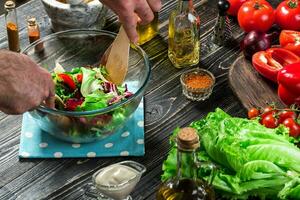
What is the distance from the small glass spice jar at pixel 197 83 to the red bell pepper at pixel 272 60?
155 millimetres

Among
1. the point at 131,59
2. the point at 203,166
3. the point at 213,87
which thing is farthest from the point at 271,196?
the point at 131,59

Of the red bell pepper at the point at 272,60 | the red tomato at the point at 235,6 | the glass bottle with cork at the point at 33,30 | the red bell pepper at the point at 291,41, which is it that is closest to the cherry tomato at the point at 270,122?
the red bell pepper at the point at 272,60

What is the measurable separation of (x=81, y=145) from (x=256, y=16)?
0.72 m

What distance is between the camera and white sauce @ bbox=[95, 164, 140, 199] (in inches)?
50.6

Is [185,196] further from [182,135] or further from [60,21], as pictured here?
[60,21]

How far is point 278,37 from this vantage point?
6.32 feet

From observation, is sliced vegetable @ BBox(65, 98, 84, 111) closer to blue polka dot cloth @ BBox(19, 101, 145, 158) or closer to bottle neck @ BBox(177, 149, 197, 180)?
blue polka dot cloth @ BBox(19, 101, 145, 158)

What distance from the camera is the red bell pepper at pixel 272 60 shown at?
5.66ft

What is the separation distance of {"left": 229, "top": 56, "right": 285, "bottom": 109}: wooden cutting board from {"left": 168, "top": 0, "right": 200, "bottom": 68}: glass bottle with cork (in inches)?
5.2

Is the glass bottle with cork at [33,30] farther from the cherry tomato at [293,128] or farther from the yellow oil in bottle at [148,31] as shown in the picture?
the cherry tomato at [293,128]

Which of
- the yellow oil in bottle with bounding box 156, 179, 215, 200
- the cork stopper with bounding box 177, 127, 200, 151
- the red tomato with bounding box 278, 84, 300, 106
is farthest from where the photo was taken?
the red tomato with bounding box 278, 84, 300, 106

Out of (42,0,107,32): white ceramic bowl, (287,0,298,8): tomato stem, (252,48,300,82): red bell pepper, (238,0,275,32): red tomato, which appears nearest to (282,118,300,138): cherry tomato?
(252,48,300,82): red bell pepper

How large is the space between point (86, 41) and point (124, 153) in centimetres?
42

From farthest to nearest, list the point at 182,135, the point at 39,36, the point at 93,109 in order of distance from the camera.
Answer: the point at 39,36 → the point at 93,109 → the point at 182,135
